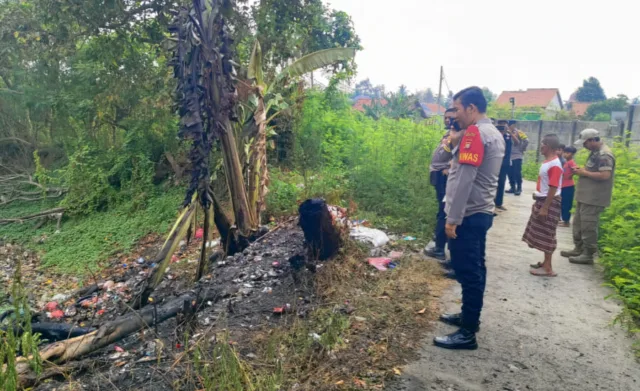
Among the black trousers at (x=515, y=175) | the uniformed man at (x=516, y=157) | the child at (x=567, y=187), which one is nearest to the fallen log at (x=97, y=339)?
the child at (x=567, y=187)

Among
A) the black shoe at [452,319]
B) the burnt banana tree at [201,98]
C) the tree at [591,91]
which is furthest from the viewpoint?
the tree at [591,91]

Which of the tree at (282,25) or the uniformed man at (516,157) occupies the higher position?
the tree at (282,25)

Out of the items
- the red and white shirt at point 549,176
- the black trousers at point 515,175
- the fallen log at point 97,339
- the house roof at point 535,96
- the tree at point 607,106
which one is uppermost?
the house roof at point 535,96

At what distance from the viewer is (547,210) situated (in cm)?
486

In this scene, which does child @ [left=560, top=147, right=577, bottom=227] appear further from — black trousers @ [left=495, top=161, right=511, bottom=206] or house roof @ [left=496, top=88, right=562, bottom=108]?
house roof @ [left=496, top=88, right=562, bottom=108]

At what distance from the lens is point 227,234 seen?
5.78 m

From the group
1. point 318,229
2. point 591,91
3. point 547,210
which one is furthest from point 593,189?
point 591,91

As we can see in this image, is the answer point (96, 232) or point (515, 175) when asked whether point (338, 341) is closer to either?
point (96, 232)

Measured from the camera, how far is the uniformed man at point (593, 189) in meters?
5.36

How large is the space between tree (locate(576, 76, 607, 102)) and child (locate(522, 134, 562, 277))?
5018 centimetres

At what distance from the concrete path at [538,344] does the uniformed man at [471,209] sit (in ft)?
0.80

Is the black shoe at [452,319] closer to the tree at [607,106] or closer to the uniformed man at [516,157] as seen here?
the uniformed man at [516,157]

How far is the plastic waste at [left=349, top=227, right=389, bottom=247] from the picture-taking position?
5816mm

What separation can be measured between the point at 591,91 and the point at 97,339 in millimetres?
54677
